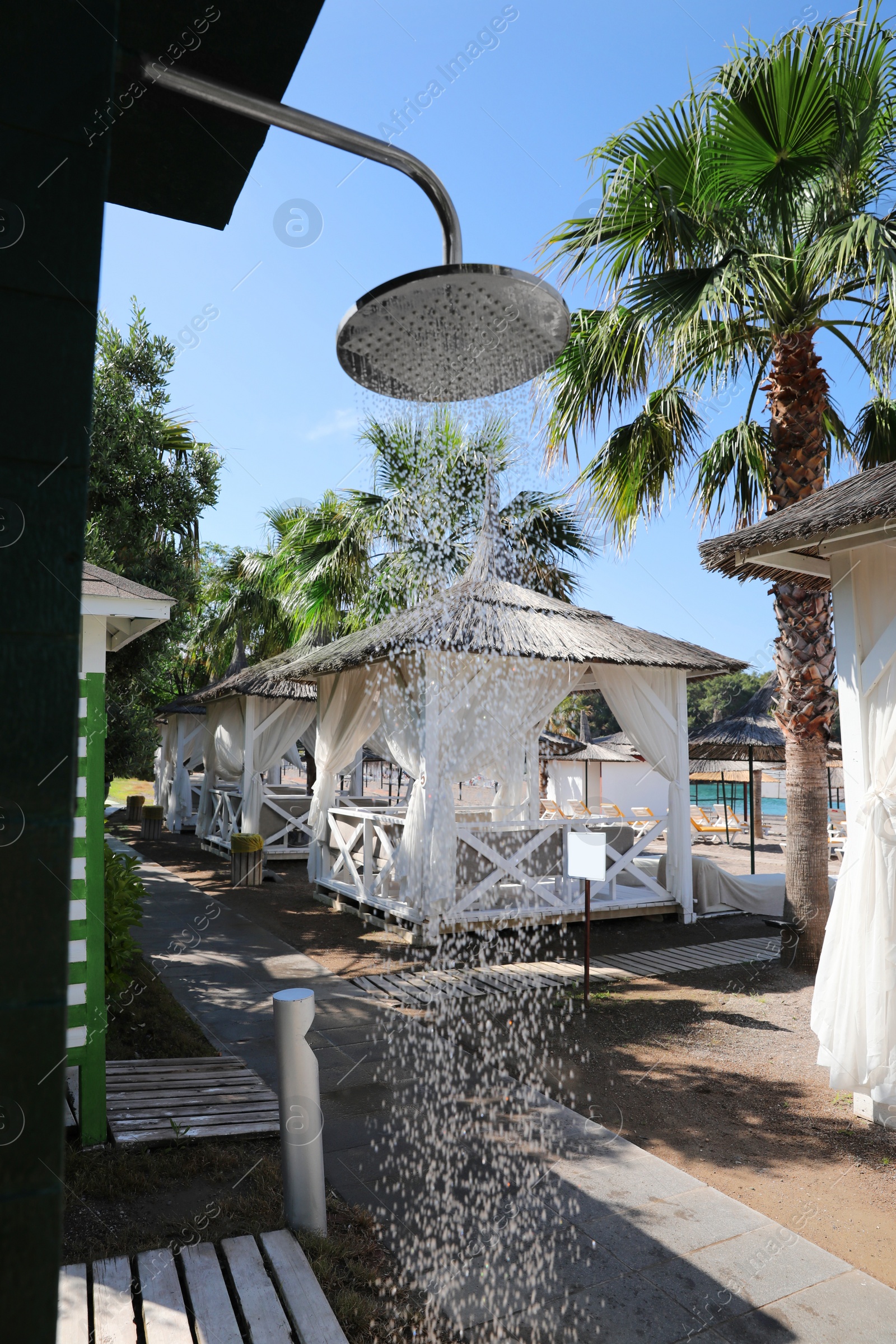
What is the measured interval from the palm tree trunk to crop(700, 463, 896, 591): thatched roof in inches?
64.8

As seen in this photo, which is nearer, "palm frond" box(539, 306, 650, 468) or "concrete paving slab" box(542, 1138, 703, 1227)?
"concrete paving slab" box(542, 1138, 703, 1227)

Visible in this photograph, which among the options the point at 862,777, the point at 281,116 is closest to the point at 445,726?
the point at 862,777

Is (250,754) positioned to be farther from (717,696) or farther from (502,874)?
(717,696)

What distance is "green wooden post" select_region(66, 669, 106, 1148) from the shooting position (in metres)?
3.68

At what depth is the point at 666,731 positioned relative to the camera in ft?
31.7

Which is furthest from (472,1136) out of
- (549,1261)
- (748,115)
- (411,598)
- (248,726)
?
(248,726)

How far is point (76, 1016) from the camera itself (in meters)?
3.64

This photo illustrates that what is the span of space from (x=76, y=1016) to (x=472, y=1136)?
1968 millimetres

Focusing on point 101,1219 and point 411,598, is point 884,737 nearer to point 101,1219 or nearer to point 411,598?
point 101,1219

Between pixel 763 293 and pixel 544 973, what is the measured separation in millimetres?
5995

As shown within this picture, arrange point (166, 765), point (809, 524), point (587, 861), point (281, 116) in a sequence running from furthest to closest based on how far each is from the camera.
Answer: point (166, 765), point (587, 861), point (809, 524), point (281, 116)

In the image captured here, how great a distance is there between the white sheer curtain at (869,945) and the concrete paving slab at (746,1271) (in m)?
1.23

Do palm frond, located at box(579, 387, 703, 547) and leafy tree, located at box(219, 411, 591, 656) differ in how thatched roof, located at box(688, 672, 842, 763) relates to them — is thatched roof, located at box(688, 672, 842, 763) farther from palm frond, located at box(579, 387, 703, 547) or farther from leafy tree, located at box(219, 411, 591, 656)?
palm frond, located at box(579, 387, 703, 547)

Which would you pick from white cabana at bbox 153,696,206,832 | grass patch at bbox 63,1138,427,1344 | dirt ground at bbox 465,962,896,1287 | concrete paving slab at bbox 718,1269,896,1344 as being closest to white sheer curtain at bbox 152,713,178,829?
white cabana at bbox 153,696,206,832
